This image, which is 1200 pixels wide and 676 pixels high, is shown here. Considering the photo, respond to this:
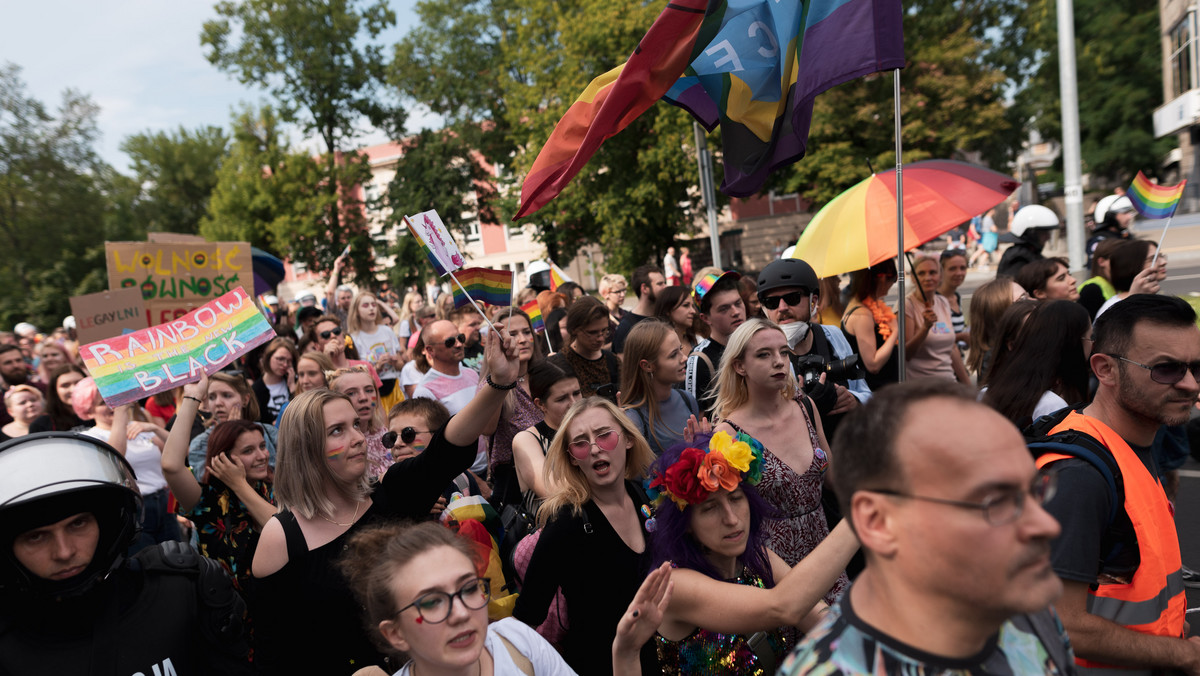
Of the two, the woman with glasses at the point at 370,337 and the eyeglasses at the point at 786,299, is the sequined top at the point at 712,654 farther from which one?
the woman with glasses at the point at 370,337

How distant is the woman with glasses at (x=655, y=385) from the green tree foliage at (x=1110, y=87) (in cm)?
4089

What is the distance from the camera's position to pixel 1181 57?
3375cm

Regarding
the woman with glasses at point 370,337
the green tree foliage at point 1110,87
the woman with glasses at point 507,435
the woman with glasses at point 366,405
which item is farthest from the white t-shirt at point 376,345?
the green tree foliage at point 1110,87

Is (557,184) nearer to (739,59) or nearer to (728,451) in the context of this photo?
(739,59)

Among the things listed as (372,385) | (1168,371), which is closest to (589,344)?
(372,385)

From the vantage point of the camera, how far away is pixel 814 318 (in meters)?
5.93

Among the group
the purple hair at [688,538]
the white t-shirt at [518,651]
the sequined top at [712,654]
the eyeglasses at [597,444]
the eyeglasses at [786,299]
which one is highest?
the eyeglasses at [786,299]

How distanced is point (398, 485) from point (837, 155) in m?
28.4

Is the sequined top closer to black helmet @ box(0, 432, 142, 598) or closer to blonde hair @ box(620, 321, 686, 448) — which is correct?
black helmet @ box(0, 432, 142, 598)

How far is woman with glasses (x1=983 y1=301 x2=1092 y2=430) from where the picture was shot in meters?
3.12

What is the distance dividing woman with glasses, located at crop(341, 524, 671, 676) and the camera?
2.11 meters

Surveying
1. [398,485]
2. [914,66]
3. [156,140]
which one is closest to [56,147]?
[156,140]

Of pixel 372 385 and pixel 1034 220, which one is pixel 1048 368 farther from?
pixel 1034 220

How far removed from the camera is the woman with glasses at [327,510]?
8.78 ft
